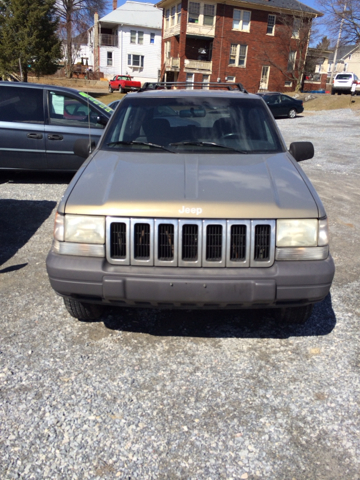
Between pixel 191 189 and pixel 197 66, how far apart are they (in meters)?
45.2

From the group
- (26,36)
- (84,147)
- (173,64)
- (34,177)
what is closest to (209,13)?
(173,64)

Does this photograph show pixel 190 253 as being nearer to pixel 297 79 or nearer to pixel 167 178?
pixel 167 178

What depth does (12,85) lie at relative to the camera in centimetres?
794

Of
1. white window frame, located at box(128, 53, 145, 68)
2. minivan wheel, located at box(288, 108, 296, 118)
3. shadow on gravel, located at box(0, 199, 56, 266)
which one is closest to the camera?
shadow on gravel, located at box(0, 199, 56, 266)

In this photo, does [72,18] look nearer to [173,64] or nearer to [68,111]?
[173,64]

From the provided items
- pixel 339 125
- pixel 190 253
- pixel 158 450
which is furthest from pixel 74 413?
pixel 339 125

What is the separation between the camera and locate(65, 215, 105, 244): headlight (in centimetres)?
300

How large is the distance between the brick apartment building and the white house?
1111 centimetres

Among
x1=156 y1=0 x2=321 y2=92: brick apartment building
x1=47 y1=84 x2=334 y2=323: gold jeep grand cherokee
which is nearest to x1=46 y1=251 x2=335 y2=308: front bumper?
x1=47 y1=84 x2=334 y2=323: gold jeep grand cherokee

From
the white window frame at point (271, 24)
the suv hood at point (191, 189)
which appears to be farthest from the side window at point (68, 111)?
the white window frame at point (271, 24)

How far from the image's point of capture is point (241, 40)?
4453 cm

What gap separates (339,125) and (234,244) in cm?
2132

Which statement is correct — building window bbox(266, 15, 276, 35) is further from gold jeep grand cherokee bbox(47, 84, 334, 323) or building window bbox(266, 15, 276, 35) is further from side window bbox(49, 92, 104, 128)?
gold jeep grand cherokee bbox(47, 84, 334, 323)

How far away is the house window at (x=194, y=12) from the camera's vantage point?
142ft
